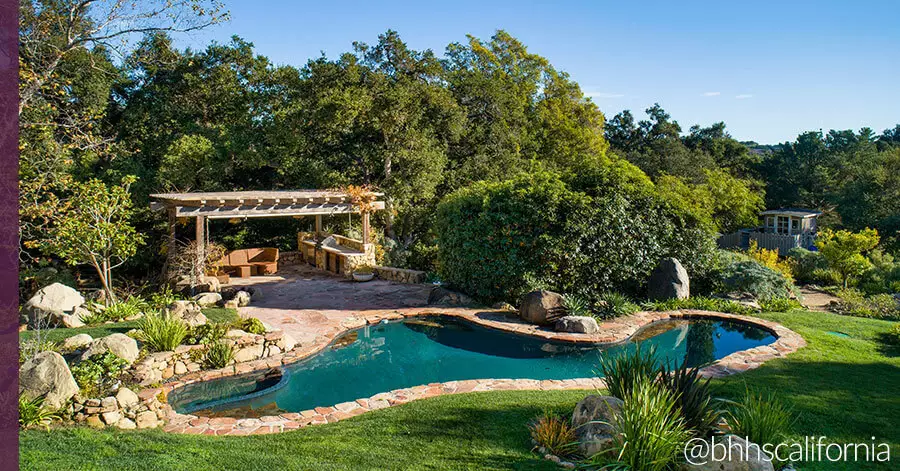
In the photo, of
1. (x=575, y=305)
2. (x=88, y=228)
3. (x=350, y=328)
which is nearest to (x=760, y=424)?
(x=575, y=305)

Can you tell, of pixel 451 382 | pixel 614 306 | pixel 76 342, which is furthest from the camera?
pixel 614 306

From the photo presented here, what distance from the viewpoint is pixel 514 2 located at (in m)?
16.3

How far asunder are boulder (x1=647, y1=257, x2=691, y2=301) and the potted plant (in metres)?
7.35

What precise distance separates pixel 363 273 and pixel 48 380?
9681mm

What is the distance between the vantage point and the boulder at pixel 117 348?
7.62 m

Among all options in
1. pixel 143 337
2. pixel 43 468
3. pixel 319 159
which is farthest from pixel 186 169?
pixel 43 468

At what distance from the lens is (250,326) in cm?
956

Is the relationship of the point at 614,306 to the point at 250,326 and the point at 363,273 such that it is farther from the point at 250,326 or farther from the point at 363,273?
the point at 250,326

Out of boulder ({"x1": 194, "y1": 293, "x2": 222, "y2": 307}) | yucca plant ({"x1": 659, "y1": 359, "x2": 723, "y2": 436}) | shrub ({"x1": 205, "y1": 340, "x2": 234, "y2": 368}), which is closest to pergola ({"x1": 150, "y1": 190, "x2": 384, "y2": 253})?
boulder ({"x1": 194, "y1": 293, "x2": 222, "y2": 307})

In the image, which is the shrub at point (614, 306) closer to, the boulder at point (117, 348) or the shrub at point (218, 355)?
the shrub at point (218, 355)

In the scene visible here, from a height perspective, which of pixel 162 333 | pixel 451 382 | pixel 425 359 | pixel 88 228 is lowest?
pixel 425 359

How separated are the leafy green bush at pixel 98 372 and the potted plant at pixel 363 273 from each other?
7.94m

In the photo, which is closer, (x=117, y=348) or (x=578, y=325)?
(x=117, y=348)

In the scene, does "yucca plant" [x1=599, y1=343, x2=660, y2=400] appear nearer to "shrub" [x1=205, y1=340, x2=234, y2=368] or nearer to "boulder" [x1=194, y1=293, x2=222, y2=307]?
"shrub" [x1=205, y1=340, x2=234, y2=368]
